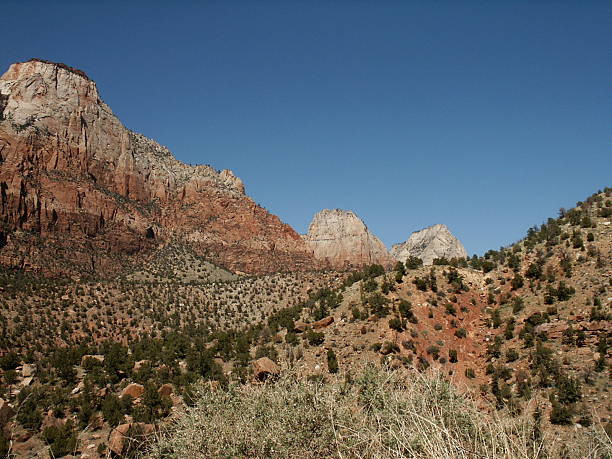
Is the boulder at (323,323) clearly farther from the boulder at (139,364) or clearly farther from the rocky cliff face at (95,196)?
the rocky cliff face at (95,196)

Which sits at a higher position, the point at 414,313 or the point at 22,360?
the point at 414,313

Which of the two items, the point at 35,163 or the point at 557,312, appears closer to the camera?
the point at 557,312

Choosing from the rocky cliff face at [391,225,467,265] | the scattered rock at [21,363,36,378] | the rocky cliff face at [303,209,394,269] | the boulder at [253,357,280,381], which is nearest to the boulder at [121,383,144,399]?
the boulder at [253,357,280,381]

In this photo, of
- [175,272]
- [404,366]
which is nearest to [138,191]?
[175,272]

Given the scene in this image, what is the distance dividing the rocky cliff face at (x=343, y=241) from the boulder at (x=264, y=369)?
238 feet

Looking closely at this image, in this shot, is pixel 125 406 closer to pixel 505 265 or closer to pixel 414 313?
pixel 414 313

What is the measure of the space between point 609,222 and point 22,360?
35.8 m

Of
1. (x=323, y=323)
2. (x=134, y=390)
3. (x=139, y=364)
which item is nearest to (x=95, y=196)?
(x=139, y=364)

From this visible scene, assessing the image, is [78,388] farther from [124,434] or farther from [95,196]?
[95,196]

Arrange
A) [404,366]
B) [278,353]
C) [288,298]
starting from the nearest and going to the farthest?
1. [404,366]
2. [278,353]
3. [288,298]

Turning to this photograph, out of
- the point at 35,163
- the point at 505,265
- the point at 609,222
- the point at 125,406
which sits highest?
the point at 35,163

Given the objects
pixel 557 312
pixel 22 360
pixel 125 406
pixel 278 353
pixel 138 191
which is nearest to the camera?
pixel 125 406

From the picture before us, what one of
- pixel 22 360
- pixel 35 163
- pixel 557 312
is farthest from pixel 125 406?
pixel 35 163

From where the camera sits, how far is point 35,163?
6125cm
